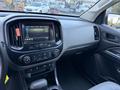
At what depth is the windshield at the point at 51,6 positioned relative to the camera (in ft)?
6.93

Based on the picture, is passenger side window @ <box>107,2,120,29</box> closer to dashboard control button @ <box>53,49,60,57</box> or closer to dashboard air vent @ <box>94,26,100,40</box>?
dashboard air vent @ <box>94,26,100,40</box>

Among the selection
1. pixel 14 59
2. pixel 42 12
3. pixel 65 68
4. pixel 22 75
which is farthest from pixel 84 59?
pixel 14 59

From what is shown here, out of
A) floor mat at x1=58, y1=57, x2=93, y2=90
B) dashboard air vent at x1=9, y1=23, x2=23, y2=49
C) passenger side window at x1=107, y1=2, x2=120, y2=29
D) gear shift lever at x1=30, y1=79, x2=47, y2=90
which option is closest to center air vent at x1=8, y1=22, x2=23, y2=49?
dashboard air vent at x1=9, y1=23, x2=23, y2=49

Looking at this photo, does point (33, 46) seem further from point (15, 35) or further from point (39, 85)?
point (39, 85)

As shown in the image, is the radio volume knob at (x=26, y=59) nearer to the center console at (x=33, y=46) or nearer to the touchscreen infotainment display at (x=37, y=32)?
the center console at (x=33, y=46)

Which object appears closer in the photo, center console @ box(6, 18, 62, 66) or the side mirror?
center console @ box(6, 18, 62, 66)

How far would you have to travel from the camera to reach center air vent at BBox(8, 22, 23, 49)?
1677mm

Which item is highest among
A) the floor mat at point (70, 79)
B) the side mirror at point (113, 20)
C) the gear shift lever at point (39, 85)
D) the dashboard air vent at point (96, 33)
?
the side mirror at point (113, 20)

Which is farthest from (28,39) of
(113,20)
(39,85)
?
(113,20)

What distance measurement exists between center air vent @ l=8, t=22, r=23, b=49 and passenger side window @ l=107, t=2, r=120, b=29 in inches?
56.5

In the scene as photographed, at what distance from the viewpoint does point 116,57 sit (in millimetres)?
2744

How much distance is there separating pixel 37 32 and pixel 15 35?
0.25 meters

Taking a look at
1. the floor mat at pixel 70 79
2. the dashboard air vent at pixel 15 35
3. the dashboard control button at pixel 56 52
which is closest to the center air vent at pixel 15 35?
the dashboard air vent at pixel 15 35

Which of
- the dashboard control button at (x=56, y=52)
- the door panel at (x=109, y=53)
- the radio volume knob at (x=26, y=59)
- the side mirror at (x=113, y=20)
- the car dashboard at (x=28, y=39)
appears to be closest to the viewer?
the car dashboard at (x=28, y=39)
